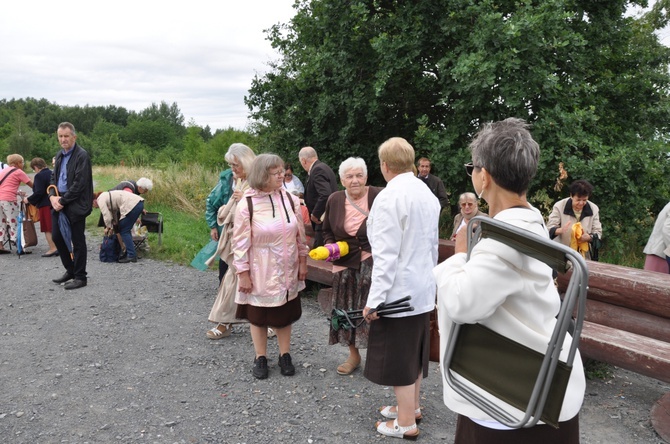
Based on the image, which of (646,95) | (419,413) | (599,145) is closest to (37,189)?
(419,413)

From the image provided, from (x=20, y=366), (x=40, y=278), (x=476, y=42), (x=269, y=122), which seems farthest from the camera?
(x=269, y=122)

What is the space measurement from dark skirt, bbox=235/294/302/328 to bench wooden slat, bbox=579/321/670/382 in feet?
7.55

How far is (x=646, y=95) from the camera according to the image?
9211 millimetres

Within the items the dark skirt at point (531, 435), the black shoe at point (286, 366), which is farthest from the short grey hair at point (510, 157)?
the black shoe at point (286, 366)

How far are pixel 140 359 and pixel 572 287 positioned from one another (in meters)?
4.34

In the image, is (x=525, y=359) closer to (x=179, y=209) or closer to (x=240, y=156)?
(x=240, y=156)

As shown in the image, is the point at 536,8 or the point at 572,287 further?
the point at 536,8

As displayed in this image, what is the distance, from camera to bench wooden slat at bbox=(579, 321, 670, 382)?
12.0ft

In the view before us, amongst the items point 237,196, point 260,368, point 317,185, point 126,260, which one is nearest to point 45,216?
point 126,260

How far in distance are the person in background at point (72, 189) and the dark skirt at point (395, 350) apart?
496 centimetres

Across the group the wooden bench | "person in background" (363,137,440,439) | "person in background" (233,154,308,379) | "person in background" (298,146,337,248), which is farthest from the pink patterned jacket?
the wooden bench

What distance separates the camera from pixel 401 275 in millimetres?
3273

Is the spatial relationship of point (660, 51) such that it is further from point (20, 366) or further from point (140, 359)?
point (20, 366)

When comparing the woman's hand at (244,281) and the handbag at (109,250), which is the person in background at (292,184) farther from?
the woman's hand at (244,281)
